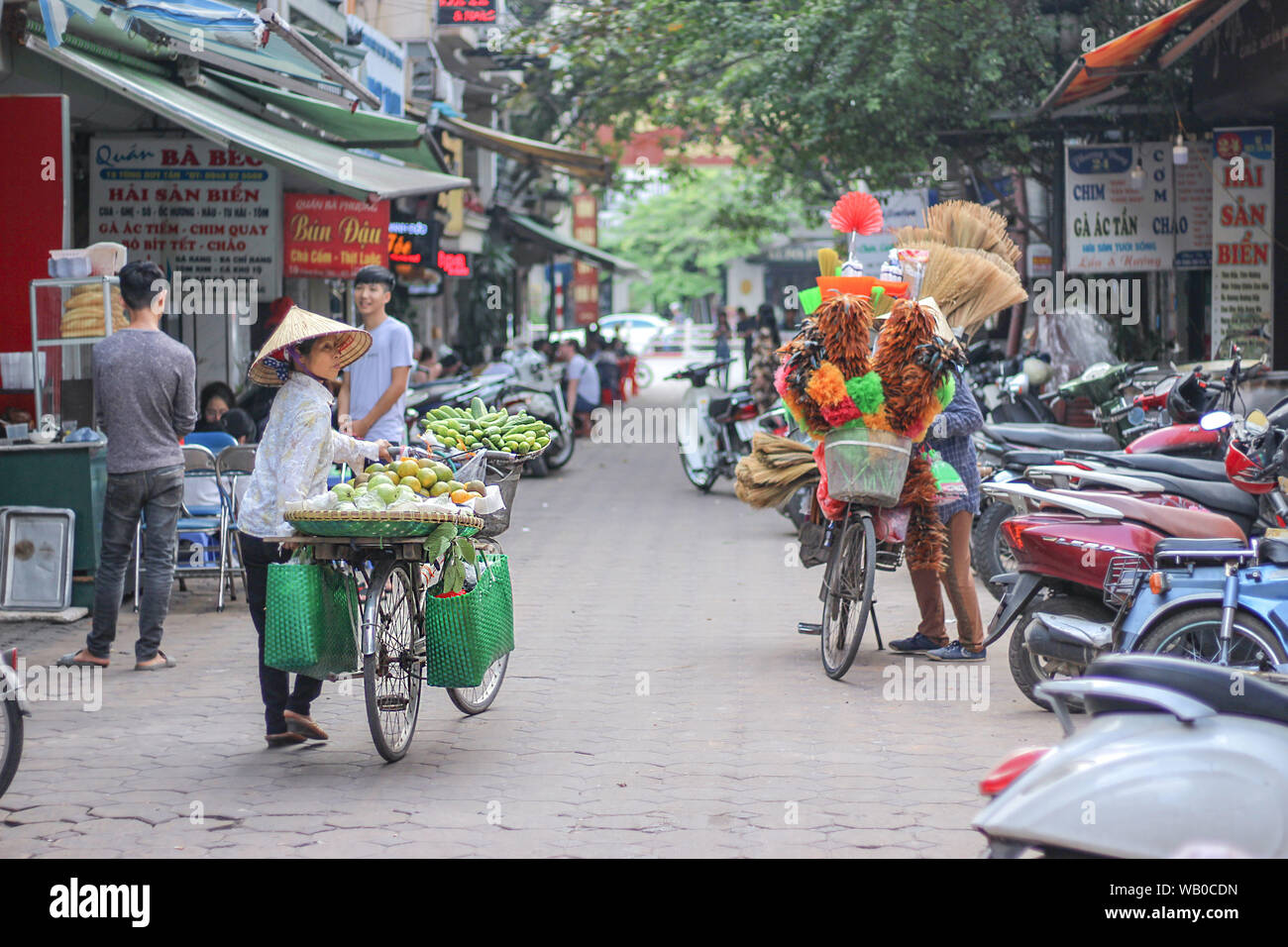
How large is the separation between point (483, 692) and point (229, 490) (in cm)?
345

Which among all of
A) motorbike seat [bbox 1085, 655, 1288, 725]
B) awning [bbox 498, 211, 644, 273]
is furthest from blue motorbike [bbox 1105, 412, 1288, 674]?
awning [bbox 498, 211, 644, 273]

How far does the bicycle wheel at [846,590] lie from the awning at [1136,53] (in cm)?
487

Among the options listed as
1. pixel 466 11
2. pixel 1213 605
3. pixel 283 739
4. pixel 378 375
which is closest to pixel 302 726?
pixel 283 739

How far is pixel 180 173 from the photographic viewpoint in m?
12.4

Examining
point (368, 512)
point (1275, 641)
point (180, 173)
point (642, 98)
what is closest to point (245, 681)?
point (368, 512)

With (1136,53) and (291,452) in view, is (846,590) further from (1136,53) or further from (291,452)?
(1136,53)

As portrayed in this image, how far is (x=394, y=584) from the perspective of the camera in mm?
5891

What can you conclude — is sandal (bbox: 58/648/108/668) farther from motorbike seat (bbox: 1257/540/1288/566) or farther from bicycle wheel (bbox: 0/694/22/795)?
motorbike seat (bbox: 1257/540/1288/566)

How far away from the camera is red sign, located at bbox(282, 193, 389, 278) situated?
14211mm

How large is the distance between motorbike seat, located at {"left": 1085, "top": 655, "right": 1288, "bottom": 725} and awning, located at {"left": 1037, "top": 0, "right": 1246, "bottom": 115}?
761 cm

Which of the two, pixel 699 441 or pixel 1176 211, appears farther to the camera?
pixel 699 441

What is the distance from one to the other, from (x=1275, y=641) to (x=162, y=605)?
520 centimetres

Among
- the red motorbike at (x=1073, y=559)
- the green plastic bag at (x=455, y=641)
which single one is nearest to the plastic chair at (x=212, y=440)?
the green plastic bag at (x=455, y=641)

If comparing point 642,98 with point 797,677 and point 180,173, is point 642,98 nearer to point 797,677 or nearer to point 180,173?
point 180,173
